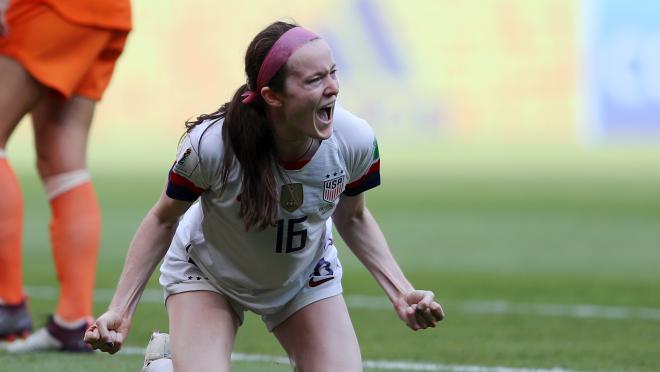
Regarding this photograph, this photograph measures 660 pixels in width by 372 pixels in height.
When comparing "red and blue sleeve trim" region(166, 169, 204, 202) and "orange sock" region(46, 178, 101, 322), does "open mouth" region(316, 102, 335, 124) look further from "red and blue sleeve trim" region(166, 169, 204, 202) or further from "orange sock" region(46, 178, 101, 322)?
"orange sock" region(46, 178, 101, 322)

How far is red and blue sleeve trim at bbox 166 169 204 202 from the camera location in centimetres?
387

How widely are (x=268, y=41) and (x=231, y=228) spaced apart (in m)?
0.60

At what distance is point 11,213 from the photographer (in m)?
5.14

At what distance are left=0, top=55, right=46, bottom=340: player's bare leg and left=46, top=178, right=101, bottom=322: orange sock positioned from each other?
158 millimetres

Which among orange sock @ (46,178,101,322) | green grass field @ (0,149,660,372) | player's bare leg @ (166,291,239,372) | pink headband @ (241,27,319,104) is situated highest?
pink headband @ (241,27,319,104)

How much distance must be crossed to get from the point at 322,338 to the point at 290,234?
0.36 meters

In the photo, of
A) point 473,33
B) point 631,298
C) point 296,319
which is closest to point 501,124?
point 473,33

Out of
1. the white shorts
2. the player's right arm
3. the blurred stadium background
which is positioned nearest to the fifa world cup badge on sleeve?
the player's right arm

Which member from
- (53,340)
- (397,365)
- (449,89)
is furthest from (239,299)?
(449,89)

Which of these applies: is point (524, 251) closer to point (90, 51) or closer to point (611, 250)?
point (611, 250)

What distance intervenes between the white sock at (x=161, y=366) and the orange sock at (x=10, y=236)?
136cm

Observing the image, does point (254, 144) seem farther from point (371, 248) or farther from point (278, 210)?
point (371, 248)

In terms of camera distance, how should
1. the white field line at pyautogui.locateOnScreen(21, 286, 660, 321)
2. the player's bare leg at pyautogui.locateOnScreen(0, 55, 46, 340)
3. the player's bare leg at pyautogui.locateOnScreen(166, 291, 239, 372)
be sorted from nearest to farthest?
1. the player's bare leg at pyautogui.locateOnScreen(166, 291, 239, 372)
2. the player's bare leg at pyautogui.locateOnScreen(0, 55, 46, 340)
3. the white field line at pyautogui.locateOnScreen(21, 286, 660, 321)

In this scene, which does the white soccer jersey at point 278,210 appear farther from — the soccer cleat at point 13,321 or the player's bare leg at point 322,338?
the soccer cleat at point 13,321
